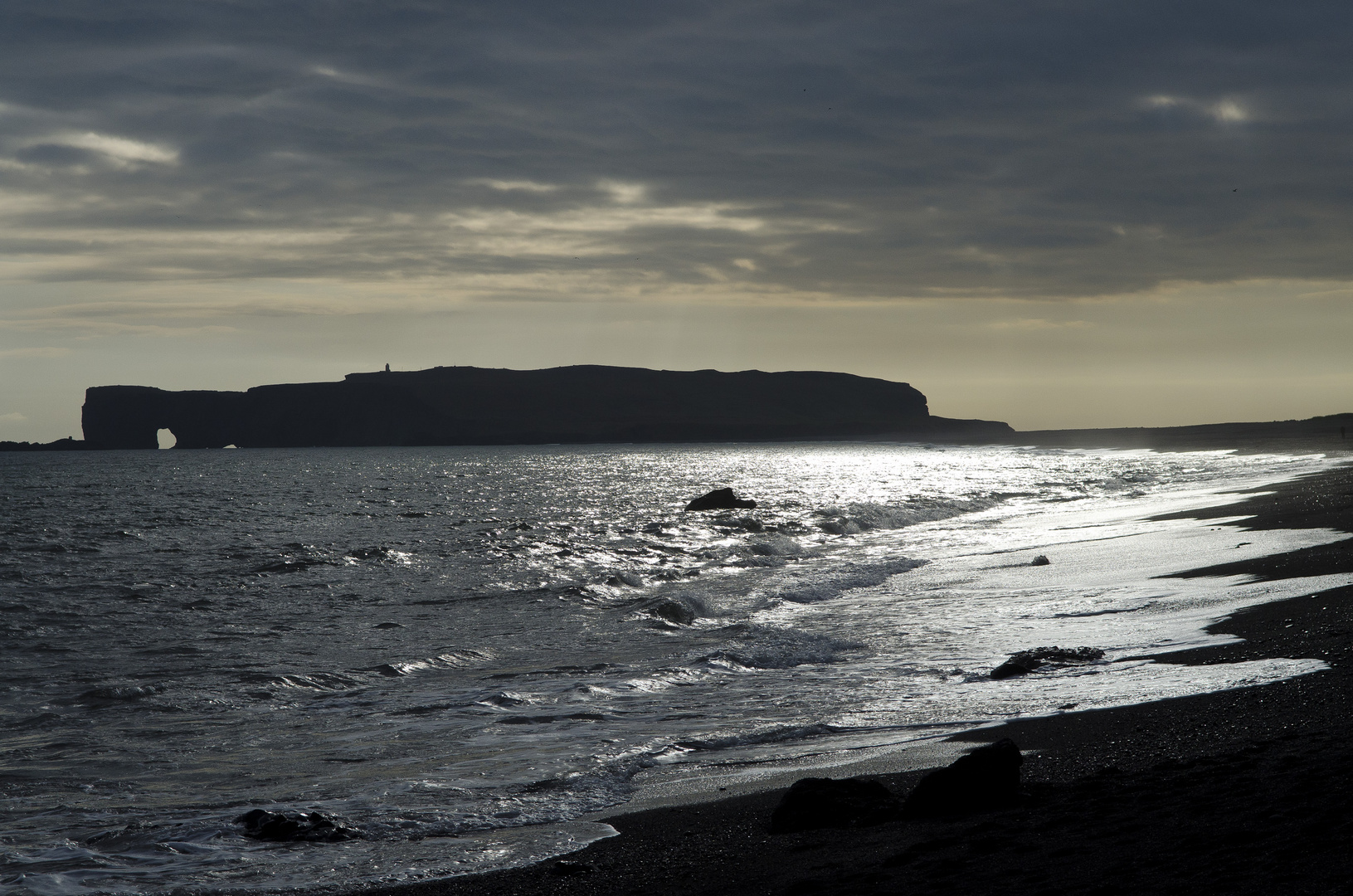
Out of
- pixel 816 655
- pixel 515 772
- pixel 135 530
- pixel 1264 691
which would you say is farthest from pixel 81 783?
pixel 135 530

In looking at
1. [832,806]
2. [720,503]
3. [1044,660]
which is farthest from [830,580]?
[720,503]

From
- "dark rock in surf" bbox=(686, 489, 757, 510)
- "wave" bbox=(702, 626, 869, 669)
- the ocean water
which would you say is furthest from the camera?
"dark rock in surf" bbox=(686, 489, 757, 510)

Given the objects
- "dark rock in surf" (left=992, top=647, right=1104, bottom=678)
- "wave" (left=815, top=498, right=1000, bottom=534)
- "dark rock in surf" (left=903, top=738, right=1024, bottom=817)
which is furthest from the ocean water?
"wave" (left=815, top=498, right=1000, bottom=534)

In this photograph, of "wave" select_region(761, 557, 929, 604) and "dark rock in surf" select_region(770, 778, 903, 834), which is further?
"wave" select_region(761, 557, 929, 604)

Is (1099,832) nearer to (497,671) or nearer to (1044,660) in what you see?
(1044,660)

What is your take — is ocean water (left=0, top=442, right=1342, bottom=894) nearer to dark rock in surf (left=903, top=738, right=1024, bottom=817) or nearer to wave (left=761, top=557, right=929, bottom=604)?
wave (left=761, top=557, right=929, bottom=604)

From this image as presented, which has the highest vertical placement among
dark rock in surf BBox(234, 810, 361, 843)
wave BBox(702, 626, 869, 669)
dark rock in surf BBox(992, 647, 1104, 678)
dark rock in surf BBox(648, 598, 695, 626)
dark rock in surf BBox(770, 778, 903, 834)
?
dark rock in surf BBox(770, 778, 903, 834)

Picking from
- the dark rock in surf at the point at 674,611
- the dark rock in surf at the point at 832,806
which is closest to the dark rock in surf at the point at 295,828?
the dark rock in surf at the point at 832,806

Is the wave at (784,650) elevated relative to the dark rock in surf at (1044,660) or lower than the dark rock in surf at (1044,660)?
lower

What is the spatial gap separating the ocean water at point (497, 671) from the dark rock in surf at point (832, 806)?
45.5 inches

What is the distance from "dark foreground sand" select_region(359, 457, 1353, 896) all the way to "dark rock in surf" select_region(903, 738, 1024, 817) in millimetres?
118

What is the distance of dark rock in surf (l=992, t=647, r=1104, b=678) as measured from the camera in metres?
9.61

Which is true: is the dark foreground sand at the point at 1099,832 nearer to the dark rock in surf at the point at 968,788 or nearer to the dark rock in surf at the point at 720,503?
the dark rock in surf at the point at 968,788

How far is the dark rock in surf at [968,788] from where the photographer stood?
17.5 ft
